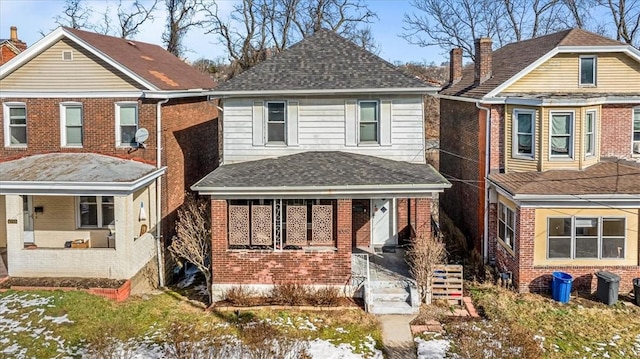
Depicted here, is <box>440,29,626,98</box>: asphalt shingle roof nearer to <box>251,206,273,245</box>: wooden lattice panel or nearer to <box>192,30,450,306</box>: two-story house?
<box>192,30,450,306</box>: two-story house

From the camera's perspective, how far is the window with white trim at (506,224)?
16.7 m

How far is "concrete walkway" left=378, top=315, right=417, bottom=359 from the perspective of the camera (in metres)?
12.4

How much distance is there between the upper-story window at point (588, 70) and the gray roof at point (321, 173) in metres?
6.18

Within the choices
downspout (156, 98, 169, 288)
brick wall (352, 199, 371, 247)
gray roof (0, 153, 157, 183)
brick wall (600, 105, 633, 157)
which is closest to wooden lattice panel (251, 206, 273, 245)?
gray roof (0, 153, 157, 183)

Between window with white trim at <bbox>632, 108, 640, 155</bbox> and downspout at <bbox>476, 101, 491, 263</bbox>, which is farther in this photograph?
window with white trim at <bbox>632, 108, 640, 155</bbox>

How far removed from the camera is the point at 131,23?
1804 inches

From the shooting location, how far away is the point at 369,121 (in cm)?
1786

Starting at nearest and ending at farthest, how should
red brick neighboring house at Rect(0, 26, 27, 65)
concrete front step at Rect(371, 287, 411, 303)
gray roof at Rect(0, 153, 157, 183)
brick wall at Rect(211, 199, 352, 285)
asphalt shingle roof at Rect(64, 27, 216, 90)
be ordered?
concrete front step at Rect(371, 287, 411, 303) < brick wall at Rect(211, 199, 352, 285) < gray roof at Rect(0, 153, 157, 183) < asphalt shingle roof at Rect(64, 27, 216, 90) < red brick neighboring house at Rect(0, 26, 27, 65)

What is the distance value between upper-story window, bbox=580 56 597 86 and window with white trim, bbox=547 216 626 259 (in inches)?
195

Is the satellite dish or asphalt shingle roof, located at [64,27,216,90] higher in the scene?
asphalt shingle roof, located at [64,27,216,90]

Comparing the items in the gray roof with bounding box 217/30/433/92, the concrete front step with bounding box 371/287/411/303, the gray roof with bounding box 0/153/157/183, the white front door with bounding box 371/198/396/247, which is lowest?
the concrete front step with bounding box 371/287/411/303

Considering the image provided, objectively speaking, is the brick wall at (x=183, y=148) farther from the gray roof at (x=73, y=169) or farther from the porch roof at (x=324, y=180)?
the porch roof at (x=324, y=180)

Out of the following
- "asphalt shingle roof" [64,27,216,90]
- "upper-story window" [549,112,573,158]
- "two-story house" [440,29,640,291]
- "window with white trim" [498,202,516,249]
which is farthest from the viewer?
"asphalt shingle roof" [64,27,216,90]

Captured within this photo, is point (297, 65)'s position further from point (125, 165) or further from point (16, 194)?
point (16, 194)
